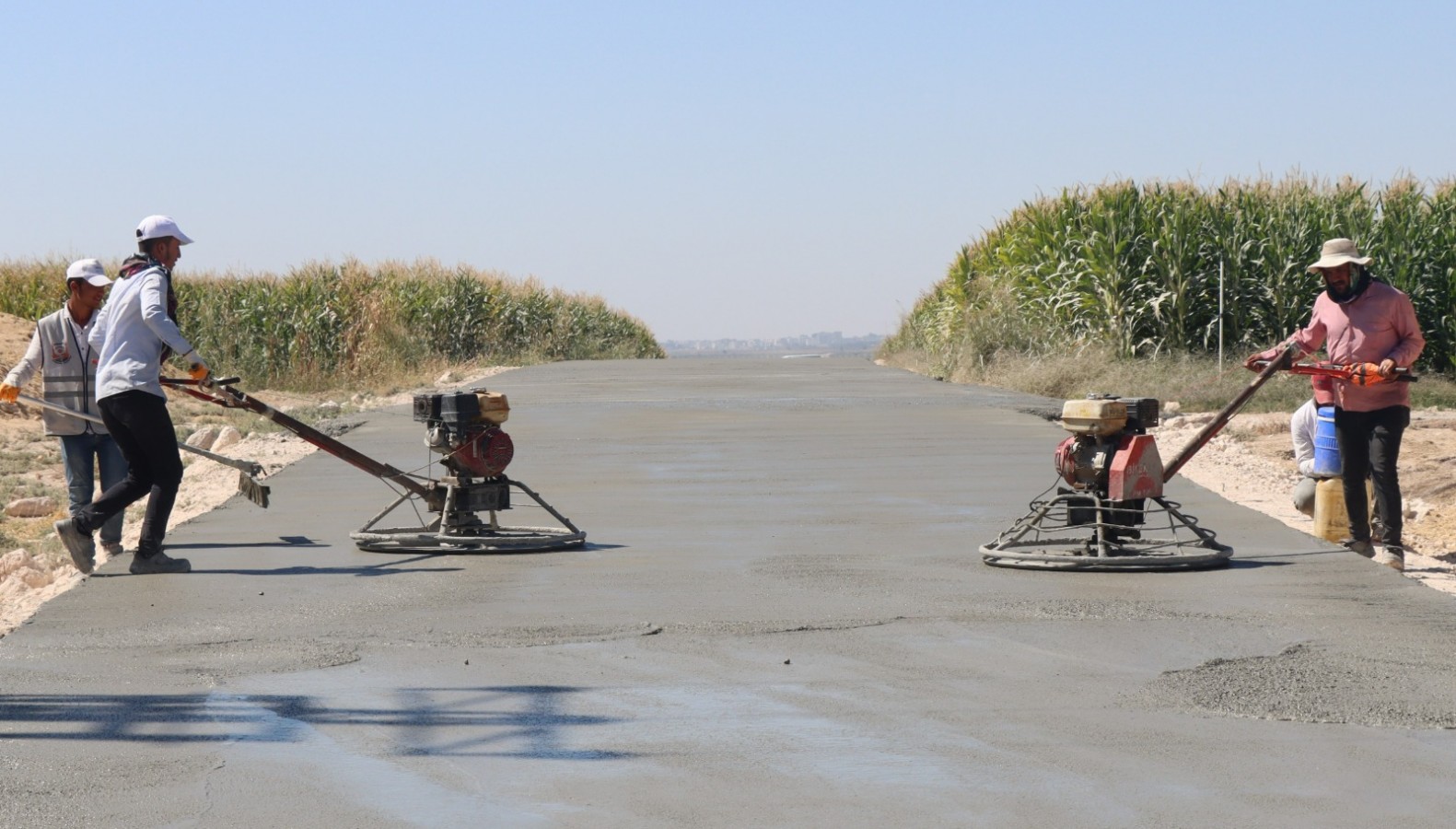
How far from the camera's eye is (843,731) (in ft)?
20.2

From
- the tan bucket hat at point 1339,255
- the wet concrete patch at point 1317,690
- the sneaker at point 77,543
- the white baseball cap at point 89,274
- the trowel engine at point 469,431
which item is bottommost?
the wet concrete patch at point 1317,690

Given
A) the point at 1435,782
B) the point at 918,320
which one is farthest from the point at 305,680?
the point at 918,320

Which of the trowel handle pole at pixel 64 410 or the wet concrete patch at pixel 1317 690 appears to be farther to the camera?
the trowel handle pole at pixel 64 410

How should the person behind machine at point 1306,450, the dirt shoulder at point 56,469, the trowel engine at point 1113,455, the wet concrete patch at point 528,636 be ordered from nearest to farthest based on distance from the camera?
the wet concrete patch at point 528,636 → the trowel engine at point 1113,455 → the dirt shoulder at point 56,469 → the person behind machine at point 1306,450

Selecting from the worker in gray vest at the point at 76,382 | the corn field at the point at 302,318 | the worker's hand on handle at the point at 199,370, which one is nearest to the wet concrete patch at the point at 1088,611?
the worker's hand on handle at the point at 199,370

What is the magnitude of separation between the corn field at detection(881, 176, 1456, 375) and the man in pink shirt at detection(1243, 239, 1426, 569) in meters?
17.7

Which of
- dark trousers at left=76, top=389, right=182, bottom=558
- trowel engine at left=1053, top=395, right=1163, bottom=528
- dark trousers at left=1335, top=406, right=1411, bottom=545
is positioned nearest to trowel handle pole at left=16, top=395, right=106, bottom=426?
dark trousers at left=76, top=389, right=182, bottom=558

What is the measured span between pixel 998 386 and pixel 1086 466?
1954cm

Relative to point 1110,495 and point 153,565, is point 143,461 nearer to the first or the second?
point 153,565

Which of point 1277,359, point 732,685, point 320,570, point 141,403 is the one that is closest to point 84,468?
point 141,403

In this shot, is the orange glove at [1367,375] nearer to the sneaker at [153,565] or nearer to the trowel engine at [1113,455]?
the trowel engine at [1113,455]

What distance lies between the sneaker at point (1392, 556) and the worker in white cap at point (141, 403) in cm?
657

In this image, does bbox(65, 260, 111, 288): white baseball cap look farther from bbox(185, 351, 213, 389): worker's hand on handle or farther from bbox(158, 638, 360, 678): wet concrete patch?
bbox(158, 638, 360, 678): wet concrete patch

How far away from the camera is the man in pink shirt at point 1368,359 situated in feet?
32.5
